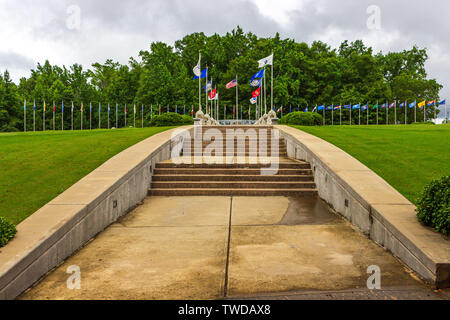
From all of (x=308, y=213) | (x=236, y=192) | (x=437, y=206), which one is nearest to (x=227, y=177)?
(x=236, y=192)

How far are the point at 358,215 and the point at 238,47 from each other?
2844 inches

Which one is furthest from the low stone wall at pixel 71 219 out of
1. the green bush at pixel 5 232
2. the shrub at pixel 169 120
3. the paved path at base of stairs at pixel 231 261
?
the shrub at pixel 169 120

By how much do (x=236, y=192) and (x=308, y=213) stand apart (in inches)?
94.6

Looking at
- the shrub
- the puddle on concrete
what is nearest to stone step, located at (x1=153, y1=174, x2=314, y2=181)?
the puddle on concrete

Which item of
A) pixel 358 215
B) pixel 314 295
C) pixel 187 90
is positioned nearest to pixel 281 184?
pixel 358 215

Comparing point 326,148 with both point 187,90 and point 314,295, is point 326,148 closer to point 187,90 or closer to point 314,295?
point 314,295

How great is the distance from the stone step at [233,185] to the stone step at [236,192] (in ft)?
0.86

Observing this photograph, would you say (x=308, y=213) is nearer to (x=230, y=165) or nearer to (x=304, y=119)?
(x=230, y=165)

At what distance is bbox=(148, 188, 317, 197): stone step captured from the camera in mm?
9208

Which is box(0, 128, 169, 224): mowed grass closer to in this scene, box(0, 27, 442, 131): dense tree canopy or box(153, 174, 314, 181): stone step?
box(153, 174, 314, 181): stone step

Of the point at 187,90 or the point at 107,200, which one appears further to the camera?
the point at 187,90

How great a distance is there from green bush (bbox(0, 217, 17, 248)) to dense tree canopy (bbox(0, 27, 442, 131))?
5644 cm
